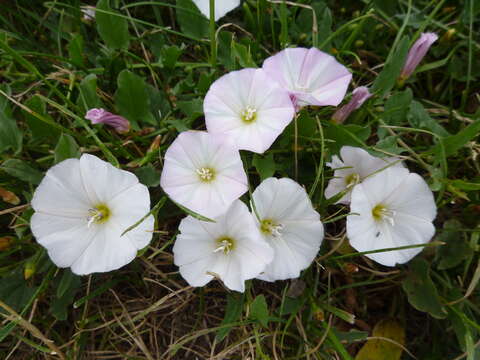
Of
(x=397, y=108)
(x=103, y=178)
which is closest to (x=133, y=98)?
(x=103, y=178)

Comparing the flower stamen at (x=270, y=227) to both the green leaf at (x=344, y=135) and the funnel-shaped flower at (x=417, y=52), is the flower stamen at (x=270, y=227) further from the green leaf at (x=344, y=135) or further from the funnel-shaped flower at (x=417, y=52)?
the funnel-shaped flower at (x=417, y=52)

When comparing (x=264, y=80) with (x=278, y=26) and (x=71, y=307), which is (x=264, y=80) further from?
(x=71, y=307)

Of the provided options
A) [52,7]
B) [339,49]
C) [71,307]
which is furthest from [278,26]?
[71,307]

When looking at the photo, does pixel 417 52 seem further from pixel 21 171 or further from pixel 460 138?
pixel 21 171

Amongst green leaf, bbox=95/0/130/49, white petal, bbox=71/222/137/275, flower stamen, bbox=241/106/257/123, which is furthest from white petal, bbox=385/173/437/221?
green leaf, bbox=95/0/130/49

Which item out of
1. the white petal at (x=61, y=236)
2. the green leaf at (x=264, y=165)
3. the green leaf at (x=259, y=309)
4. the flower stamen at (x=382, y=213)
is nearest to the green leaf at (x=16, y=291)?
the white petal at (x=61, y=236)

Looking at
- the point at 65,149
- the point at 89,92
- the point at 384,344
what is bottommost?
the point at 384,344

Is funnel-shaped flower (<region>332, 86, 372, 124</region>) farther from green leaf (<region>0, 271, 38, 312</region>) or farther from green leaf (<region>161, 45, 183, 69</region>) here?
green leaf (<region>0, 271, 38, 312</region>)
